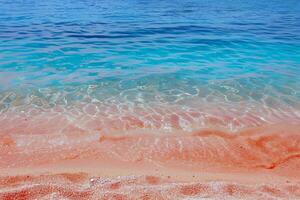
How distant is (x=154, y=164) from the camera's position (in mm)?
5570

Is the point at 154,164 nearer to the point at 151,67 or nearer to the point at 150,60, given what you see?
the point at 151,67

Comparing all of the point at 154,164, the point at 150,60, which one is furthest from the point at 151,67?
the point at 154,164

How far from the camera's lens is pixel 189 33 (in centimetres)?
1886

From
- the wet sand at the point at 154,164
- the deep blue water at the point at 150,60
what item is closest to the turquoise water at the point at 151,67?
the deep blue water at the point at 150,60

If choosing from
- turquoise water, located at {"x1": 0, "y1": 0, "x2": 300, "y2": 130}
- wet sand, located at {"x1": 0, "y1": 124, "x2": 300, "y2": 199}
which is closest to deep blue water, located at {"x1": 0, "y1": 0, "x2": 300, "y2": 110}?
turquoise water, located at {"x1": 0, "y1": 0, "x2": 300, "y2": 130}

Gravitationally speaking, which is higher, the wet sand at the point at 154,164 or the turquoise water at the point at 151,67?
the wet sand at the point at 154,164

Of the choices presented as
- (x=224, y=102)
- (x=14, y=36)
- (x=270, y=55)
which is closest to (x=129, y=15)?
(x=14, y=36)

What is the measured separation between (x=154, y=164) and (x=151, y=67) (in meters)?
6.50

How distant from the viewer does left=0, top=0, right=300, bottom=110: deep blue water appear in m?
9.43

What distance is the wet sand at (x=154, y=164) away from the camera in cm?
453

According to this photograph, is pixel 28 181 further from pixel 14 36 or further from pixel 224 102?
pixel 14 36

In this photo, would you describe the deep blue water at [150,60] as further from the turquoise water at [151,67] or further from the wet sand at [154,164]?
the wet sand at [154,164]

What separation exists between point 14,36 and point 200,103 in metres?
12.3

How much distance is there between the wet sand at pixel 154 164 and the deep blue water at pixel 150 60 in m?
2.35
